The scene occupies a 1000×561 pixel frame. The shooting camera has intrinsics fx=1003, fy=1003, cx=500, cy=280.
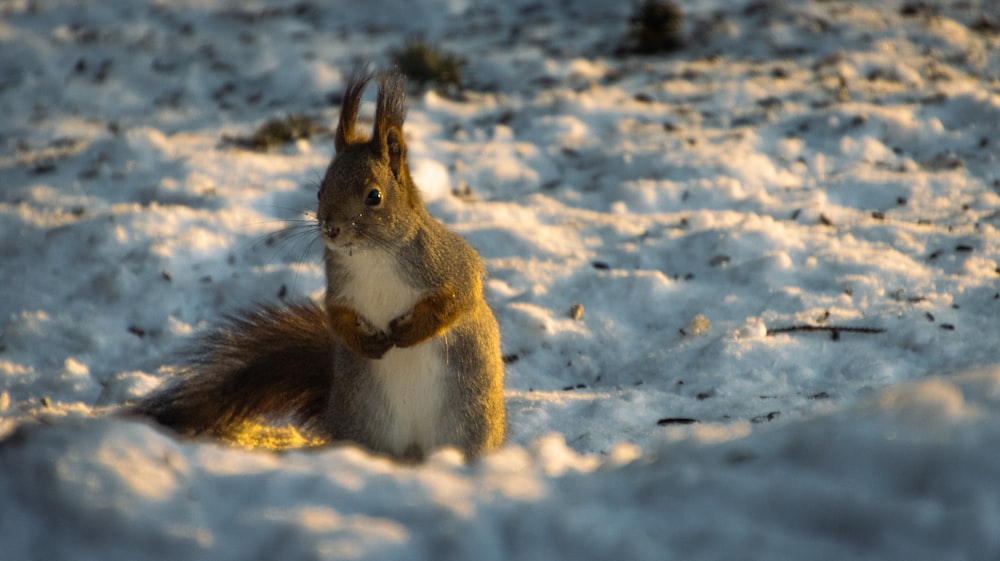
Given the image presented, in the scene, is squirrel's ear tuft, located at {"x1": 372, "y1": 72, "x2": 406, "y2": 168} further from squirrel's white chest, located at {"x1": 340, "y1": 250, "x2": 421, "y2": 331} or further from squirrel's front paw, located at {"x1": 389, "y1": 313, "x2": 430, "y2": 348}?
squirrel's front paw, located at {"x1": 389, "y1": 313, "x2": 430, "y2": 348}

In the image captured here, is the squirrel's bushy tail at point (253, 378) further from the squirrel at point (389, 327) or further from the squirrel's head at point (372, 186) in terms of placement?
the squirrel's head at point (372, 186)

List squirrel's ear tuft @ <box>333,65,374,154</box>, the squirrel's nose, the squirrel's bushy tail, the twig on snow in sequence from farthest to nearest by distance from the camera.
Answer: the twig on snow → the squirrel's bushy tail → squirrel's ear tuft @ <box>333,65,374,154</box> → the squirrel's nose

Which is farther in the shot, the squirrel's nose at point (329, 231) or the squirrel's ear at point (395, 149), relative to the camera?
the squirrel's ear at point (395, 149)

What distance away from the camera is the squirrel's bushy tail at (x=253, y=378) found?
2678 millimetres

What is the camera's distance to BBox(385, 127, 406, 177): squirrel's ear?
252 centimetres

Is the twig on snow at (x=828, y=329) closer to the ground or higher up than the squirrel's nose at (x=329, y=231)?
closer to the ground

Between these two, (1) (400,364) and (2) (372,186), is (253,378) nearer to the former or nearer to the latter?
(1) (400,364)

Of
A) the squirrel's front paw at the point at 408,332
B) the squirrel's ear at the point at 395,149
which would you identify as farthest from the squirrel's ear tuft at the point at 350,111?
the squirrel's front paw at the point at 408,332

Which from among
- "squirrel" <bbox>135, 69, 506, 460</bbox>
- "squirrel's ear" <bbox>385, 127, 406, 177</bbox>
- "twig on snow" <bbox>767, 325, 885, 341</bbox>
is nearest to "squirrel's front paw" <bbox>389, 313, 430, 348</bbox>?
"squirrel" <bbox>135, 69, 506, 460</bbox>

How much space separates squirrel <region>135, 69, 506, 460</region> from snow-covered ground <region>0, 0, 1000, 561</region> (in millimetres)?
352

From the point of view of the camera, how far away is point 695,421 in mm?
2756

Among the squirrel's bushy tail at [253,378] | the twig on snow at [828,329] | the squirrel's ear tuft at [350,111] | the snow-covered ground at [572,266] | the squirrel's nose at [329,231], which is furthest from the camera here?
the twig on snow at [828,329]

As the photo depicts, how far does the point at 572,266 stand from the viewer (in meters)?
3.71

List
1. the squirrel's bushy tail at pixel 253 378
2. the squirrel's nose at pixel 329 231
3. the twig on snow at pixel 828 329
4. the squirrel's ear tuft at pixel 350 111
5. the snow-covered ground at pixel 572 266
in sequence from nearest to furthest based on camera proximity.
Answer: the snow-covered ground at pixel 572 266, the squirrel's nose at pixel 329 231, the squirrel's ear tuft at pixel 350 111, the squirrel's bushy tail at pixel 253 378, the twig on snow at pixel 828 329
